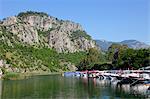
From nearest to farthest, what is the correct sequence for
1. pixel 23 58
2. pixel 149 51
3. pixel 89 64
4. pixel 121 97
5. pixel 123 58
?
1. pixel 121 97
2. pixel 149 51
3. pixel 123 58
4. pixel 89 64
5. pixel 23 58

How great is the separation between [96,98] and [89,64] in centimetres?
12113

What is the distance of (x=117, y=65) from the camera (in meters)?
122

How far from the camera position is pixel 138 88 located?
59688 millimetres

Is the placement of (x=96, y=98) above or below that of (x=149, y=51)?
below

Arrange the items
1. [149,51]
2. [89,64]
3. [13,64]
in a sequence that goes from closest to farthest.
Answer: [149,51], [13,64], [89,64]

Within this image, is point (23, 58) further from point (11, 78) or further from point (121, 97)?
point (121, 97)

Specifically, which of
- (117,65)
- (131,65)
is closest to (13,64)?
(117,65)

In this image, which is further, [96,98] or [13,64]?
[13,64]

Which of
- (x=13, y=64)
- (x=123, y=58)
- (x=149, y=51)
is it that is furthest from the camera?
(x=13, y=64)

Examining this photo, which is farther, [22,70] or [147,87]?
[22,70]

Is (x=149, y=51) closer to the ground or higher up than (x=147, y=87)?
higher up

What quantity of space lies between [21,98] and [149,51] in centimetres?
6207

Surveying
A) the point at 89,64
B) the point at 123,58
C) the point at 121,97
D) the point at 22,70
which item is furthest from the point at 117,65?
the point at 121,97

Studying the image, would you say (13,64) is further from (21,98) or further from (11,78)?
(21,98)
